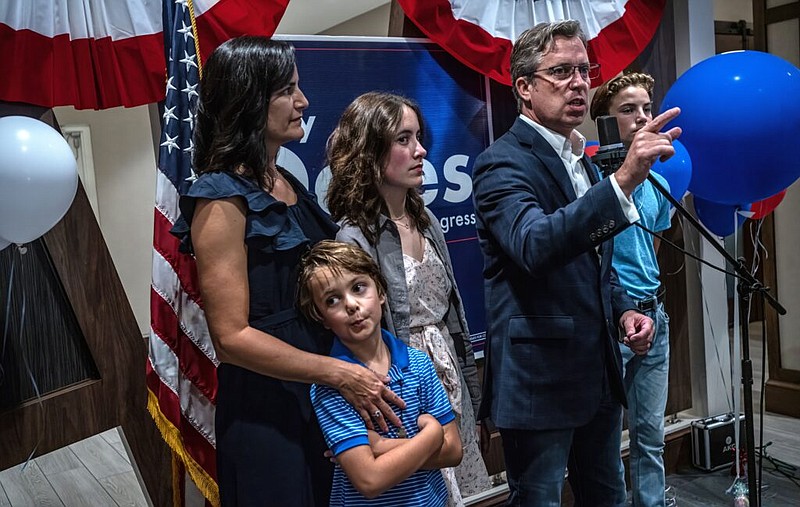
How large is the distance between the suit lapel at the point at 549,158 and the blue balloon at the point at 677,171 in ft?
2.48

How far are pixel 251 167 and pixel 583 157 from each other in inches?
32.0

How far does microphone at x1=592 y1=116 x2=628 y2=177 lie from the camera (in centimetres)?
142

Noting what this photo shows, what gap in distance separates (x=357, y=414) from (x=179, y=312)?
749 mm

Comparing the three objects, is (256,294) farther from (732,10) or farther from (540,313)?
(732,10)

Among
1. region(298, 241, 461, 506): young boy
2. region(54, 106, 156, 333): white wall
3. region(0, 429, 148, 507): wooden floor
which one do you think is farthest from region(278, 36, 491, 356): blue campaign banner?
region(54, 106, 156, 333): white wall

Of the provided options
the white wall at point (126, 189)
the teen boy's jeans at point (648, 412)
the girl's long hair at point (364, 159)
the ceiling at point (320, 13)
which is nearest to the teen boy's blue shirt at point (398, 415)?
the girl's long hair at point (364, 159)

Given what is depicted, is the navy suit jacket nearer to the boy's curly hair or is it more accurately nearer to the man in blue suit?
the man in blue suit

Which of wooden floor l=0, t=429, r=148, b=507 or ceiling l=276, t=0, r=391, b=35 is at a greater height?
ceiling l=276, t=0, r=391, b=35

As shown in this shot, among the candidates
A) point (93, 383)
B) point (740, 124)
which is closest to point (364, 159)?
point (93, 383)

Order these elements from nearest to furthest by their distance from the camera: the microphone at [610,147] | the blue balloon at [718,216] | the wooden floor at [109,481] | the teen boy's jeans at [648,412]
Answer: the microphone at [610,147] < the teen boy's jeans at [648,412] < the blue balloon at [718,216] < the wooden floor at [109,481]

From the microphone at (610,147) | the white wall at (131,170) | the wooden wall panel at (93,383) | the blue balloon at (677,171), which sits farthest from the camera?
the white wall at (131,170)

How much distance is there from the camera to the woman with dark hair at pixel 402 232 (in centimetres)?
169

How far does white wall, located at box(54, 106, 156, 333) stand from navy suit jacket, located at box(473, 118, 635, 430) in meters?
5.13

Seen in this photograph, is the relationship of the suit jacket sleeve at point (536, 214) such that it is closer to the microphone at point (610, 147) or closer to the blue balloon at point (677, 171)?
the microphone at point (610, 147)
